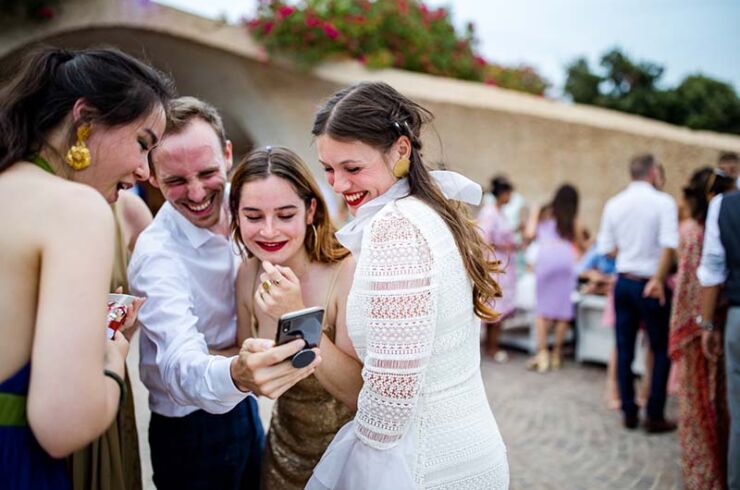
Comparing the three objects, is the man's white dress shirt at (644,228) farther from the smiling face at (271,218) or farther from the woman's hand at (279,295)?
the woman's hand at (279,295)

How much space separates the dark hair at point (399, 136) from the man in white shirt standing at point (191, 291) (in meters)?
0.54

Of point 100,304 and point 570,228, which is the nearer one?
point 100,304

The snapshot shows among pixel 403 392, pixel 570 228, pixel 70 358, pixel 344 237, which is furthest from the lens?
pixel 570 228

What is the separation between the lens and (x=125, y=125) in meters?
1.40

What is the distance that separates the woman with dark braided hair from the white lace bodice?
0.62 m

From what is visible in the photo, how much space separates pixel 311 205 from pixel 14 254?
1.07 metres

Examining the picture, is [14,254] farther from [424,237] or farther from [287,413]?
[287,413]

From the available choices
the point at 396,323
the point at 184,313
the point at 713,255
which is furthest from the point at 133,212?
the point at 713,255

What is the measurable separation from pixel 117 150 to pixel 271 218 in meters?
0.67

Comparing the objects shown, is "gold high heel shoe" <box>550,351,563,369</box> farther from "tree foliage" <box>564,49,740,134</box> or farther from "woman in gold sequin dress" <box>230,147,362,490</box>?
"tree foliage" <box>564,49,740,134</box>

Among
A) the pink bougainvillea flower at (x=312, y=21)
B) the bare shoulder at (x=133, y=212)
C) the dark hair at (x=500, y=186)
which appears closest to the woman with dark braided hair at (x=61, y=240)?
the bare shoulder at (x=133, y=212)

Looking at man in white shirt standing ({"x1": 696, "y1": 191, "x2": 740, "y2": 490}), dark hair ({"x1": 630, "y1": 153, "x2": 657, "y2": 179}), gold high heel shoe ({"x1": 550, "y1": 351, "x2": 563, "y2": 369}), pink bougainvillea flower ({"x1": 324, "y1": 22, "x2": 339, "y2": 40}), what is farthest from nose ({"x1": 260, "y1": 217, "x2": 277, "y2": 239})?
pink bougainvillea flower ({"x1": 324, "y1": 22, "x2": 339, "y2": 40})

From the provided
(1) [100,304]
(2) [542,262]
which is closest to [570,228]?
(2) [542,262]

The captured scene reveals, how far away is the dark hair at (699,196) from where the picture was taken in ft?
12.5
